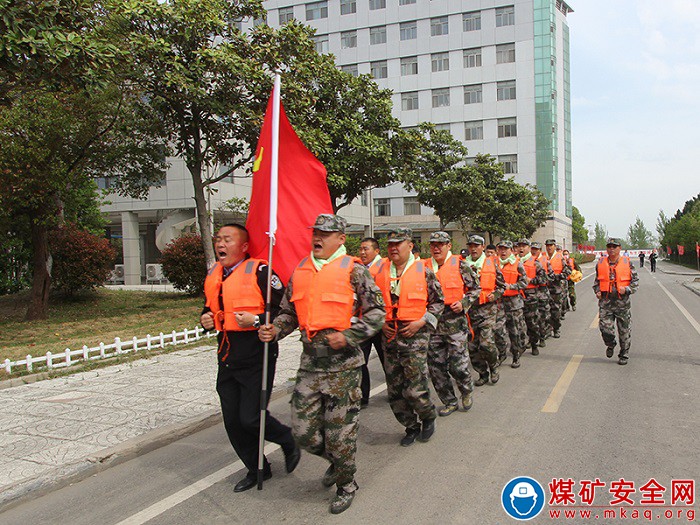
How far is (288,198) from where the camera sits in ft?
14.6

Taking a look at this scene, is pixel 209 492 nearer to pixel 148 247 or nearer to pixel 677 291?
pixel 677 291

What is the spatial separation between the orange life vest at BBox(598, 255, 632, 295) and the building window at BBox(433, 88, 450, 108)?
46315 mm

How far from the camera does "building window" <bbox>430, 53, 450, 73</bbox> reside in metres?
51.7

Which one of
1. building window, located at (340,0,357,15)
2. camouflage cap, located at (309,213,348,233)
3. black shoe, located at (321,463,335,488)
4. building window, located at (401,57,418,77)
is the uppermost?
building window, located at (340,0,357,15)

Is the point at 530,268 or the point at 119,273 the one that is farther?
the point at 119,273

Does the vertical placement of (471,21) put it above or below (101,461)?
above

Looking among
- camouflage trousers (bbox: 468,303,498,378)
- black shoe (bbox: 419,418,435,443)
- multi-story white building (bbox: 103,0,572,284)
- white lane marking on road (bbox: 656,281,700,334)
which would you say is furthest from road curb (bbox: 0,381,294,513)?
multi-story white building (bbox: 103,0,572,284)

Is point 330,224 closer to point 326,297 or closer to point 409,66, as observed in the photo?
point 326,297

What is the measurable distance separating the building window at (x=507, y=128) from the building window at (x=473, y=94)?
2943 mm

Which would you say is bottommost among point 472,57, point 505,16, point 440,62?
point 440,62

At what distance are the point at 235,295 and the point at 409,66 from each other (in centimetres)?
5298

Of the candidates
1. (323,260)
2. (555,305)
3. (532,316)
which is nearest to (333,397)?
(323,260)

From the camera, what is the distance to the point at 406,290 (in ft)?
15.4

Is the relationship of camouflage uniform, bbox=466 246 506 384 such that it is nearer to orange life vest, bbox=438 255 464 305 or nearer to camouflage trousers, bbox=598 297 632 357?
orange life vest, bbox=438 255 464 305
